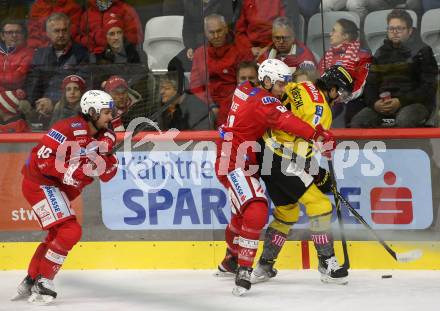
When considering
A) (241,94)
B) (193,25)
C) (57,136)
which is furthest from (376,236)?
(57,136)

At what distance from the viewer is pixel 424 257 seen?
666cm

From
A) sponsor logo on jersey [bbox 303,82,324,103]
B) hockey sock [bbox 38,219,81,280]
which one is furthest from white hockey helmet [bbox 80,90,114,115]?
sponsor logo on jersey [bbox 303,82,324,103]

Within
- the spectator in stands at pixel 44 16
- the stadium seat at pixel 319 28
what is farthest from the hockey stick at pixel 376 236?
the spectator in stands at pixel 44 16

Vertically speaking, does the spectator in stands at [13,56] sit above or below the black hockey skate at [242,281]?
above

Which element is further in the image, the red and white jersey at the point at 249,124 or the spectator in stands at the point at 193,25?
the spectator in stands at the point at 193,25

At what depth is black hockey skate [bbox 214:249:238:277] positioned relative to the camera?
6.62 m

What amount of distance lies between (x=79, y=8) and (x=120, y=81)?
0.60 m

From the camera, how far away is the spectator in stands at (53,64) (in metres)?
7.24

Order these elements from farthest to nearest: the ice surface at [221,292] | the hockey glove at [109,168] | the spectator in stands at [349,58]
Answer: the spectator in stands at [349,58], the hockey glove at [109,168], the ice surface at [221,292]

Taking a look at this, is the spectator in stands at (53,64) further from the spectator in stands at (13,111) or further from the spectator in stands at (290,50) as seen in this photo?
the spectator in stands at (290,50)

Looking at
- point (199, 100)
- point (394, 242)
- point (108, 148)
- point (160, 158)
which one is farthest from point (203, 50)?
point (394, 242)

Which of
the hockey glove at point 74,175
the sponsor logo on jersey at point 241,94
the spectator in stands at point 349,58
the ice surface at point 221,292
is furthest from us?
the spectator in stands at point 349,58

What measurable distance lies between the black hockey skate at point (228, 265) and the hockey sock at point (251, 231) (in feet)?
1.50

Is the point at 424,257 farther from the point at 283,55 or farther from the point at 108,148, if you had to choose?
the point at 108,148
